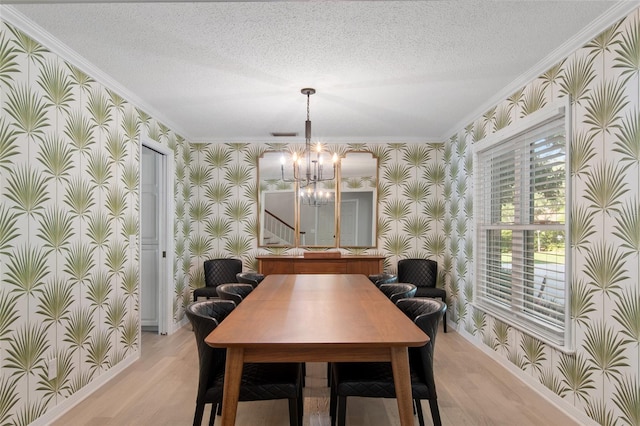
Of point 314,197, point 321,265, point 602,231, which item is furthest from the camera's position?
point 314,197

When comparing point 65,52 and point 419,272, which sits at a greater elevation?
point 65,52

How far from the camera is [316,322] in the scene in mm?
1958

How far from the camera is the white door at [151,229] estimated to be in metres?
4.44

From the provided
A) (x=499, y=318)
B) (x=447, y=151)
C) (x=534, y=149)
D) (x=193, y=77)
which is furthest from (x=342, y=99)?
(x=499, y=318)

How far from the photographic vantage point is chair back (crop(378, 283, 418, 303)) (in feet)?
9.28

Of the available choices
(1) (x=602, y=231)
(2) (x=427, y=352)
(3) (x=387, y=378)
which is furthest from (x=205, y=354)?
(1) (x=602, y=231)

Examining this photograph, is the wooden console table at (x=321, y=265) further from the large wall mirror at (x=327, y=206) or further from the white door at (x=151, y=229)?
the white door at (x=151, y=229)

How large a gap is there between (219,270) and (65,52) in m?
3.12

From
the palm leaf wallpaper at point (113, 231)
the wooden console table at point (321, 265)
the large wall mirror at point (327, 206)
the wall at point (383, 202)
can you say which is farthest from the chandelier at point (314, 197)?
the palm leaf wallpaper at point (113, 231)

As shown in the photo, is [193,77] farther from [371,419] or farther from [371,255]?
[371,255]

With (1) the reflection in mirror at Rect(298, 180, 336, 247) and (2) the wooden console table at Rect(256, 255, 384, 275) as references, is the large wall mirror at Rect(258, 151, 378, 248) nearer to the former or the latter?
(1) the reflection in mirror at Rect(298, 180, 336, 247)

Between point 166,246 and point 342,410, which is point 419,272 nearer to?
point 166,246

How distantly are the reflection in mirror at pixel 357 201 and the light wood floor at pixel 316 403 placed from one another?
2.20m

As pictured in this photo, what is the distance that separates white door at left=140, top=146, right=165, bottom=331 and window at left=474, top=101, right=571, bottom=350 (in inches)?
141
